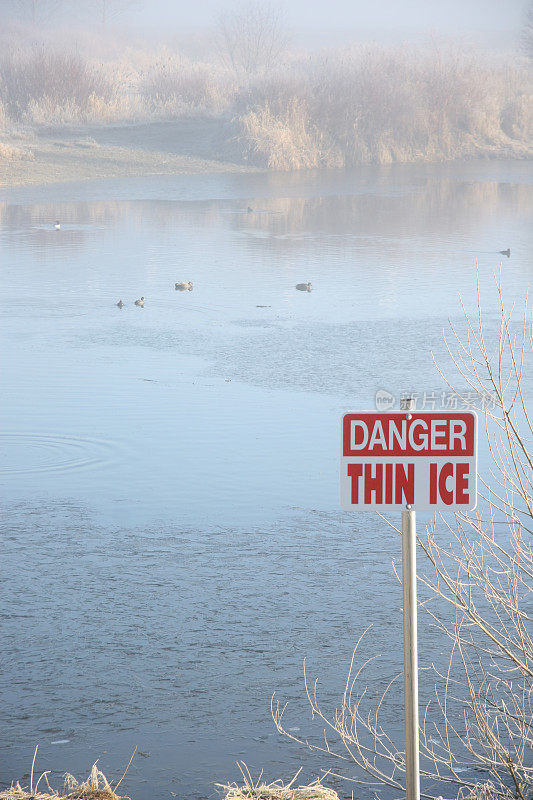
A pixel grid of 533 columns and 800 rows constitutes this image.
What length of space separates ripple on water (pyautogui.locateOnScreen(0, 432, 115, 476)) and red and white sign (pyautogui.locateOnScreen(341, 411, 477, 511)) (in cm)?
452

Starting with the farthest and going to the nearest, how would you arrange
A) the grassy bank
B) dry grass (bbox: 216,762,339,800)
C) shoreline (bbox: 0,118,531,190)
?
the grassy bank, shoreline (bbox: 0,118,531,190), dry grass (bbox: 216,762,339,800)

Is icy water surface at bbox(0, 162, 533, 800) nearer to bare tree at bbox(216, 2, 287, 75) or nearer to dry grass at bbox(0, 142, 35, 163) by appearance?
dry grass at bbox(0, 142, 35, 163)

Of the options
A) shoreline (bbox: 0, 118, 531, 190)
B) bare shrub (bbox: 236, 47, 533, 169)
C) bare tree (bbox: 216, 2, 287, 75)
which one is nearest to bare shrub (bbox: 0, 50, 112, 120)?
shoreline (bbox: 0, 118, 531, 190)

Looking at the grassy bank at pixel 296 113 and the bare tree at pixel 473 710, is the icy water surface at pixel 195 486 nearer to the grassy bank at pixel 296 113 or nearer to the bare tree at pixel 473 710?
the bare tree at pixel 473 710

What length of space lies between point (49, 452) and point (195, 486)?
1237 millimetres

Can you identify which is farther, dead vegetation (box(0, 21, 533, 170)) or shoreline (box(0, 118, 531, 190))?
dead vegetation (box(0, 21, 533, 170))

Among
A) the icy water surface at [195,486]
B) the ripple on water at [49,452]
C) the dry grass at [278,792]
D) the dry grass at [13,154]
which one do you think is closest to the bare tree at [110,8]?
the dry grass at [13,154]

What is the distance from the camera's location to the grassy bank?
97.6 feet

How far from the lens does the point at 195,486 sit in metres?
7.00

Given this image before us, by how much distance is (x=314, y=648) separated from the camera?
16.1ft

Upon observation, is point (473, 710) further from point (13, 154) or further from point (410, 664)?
point (13, 154)

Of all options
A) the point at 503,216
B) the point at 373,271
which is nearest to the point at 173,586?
the point at 373,271

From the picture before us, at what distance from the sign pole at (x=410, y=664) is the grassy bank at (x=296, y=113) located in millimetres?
24094

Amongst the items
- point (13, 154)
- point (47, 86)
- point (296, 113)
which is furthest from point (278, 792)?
point (47, 86)
